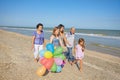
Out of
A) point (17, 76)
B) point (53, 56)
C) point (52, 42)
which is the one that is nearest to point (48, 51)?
point (53, 56)

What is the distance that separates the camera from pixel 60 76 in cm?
509

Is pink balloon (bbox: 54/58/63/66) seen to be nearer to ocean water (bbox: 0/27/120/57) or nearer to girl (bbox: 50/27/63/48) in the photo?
girl (bbox: 50/27/63/48)

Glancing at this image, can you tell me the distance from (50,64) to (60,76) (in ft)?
2.12

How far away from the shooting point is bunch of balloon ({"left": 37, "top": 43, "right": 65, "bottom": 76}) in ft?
15.6

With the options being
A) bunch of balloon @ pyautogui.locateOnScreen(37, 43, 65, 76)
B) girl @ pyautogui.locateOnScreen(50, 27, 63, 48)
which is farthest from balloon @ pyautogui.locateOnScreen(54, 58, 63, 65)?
girl @ pyautogui.locateOnScreen(50, 27, 63, 48)

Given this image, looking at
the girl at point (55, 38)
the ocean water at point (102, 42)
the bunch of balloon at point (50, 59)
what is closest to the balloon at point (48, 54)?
the bunch of balloon at point (50, 59)

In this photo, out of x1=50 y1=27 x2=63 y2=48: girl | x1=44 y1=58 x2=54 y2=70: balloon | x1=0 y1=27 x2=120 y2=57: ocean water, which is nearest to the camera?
x1=44 y1=58 x2=54 y2=70: balloon

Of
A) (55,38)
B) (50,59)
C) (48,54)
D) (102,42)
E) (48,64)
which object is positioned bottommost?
(102,42)

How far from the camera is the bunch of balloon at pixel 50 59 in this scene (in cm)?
476

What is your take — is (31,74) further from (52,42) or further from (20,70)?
(52,42)

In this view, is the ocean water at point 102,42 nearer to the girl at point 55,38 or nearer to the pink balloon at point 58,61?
the girl at point 55,38

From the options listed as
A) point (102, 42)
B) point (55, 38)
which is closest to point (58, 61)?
point (55, 38)

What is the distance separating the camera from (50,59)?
4.79 metres

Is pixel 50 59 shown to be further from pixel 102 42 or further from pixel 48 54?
pixel 102 42
